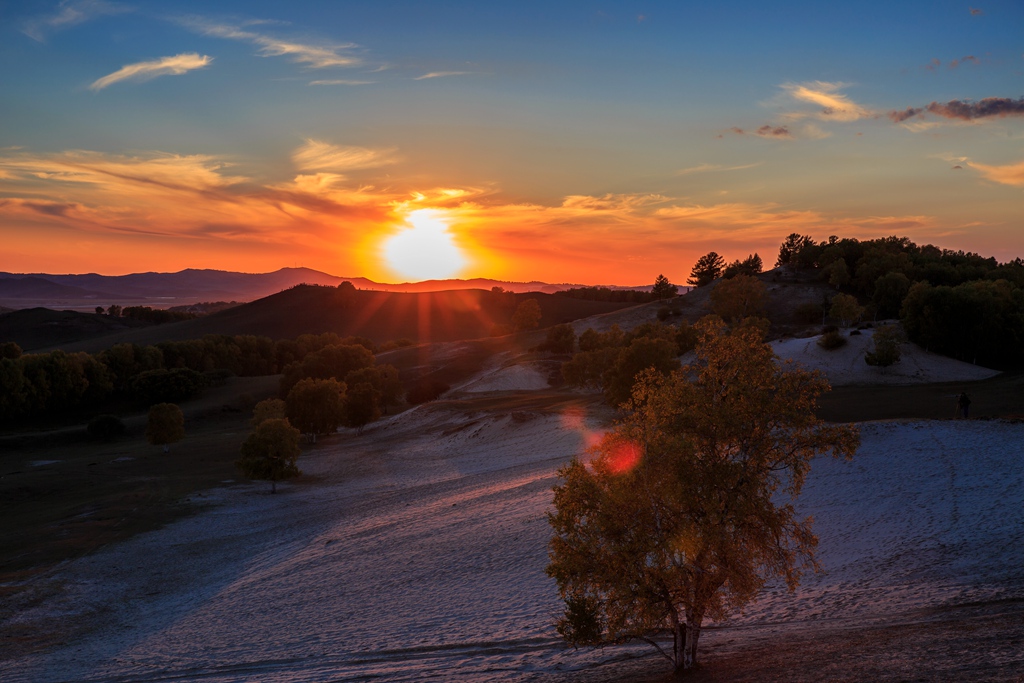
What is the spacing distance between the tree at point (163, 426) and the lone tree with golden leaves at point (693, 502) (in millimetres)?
70260

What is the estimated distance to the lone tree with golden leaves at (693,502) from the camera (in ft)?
53.2

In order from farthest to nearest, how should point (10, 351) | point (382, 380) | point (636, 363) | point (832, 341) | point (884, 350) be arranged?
point (10, 351)
point (382, 380)
point (832, 341)
point (884, 350)
point (636, 363)

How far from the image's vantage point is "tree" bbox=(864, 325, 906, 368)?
7681 centimetres

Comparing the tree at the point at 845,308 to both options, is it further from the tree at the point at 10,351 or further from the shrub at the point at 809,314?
the tree at the point at 10,351

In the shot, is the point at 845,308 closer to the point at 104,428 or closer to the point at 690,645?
the point at 690,645

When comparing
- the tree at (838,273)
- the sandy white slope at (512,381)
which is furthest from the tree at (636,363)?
the tree at (838,273)

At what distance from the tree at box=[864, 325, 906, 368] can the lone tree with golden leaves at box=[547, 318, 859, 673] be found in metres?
69.3

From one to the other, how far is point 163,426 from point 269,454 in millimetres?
25309

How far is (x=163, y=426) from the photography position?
74.4 m

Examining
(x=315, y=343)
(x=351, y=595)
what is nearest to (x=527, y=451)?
(x=351, y=595)

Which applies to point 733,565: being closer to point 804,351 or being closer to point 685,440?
point 685,440

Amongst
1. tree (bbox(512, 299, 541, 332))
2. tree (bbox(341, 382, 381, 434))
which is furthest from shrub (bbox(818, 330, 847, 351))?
tree (bbox(512, 299, 541, 332))

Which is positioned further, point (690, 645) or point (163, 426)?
point (163, 426)

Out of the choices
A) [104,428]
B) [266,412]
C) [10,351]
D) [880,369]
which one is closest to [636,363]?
[880,369]
